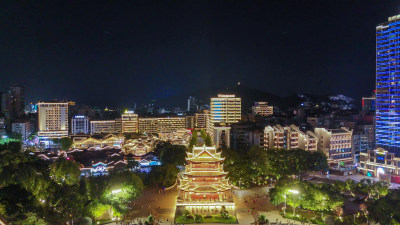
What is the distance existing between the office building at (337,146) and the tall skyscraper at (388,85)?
3.52m

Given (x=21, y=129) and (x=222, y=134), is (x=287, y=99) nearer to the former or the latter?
(x=222, y=134)

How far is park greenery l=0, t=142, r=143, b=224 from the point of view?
18413 millimetres

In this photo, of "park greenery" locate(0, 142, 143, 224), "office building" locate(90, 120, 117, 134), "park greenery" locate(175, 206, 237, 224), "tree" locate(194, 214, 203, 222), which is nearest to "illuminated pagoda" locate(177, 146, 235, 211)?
"park greenery" locate(175, 206, 237, 224)

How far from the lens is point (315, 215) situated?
23.2 m

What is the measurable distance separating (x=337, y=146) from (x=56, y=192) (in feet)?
107

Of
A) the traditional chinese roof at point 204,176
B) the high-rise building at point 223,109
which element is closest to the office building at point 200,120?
the high-rise building at point 223,109

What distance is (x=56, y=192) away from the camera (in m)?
20.3

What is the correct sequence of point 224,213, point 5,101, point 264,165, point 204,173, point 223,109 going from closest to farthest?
point 224,213, point 204,173, point 264,165, point 223,109, point 5,101

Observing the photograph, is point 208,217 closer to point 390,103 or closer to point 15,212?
point 15,212

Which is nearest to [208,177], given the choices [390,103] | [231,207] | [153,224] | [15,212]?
[231,207]

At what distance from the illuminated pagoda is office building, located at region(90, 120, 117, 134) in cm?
5164

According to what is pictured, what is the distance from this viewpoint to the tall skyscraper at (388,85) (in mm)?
38000

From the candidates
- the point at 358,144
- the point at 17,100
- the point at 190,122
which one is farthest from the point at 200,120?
the point at 17,100

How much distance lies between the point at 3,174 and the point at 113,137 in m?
38.6
